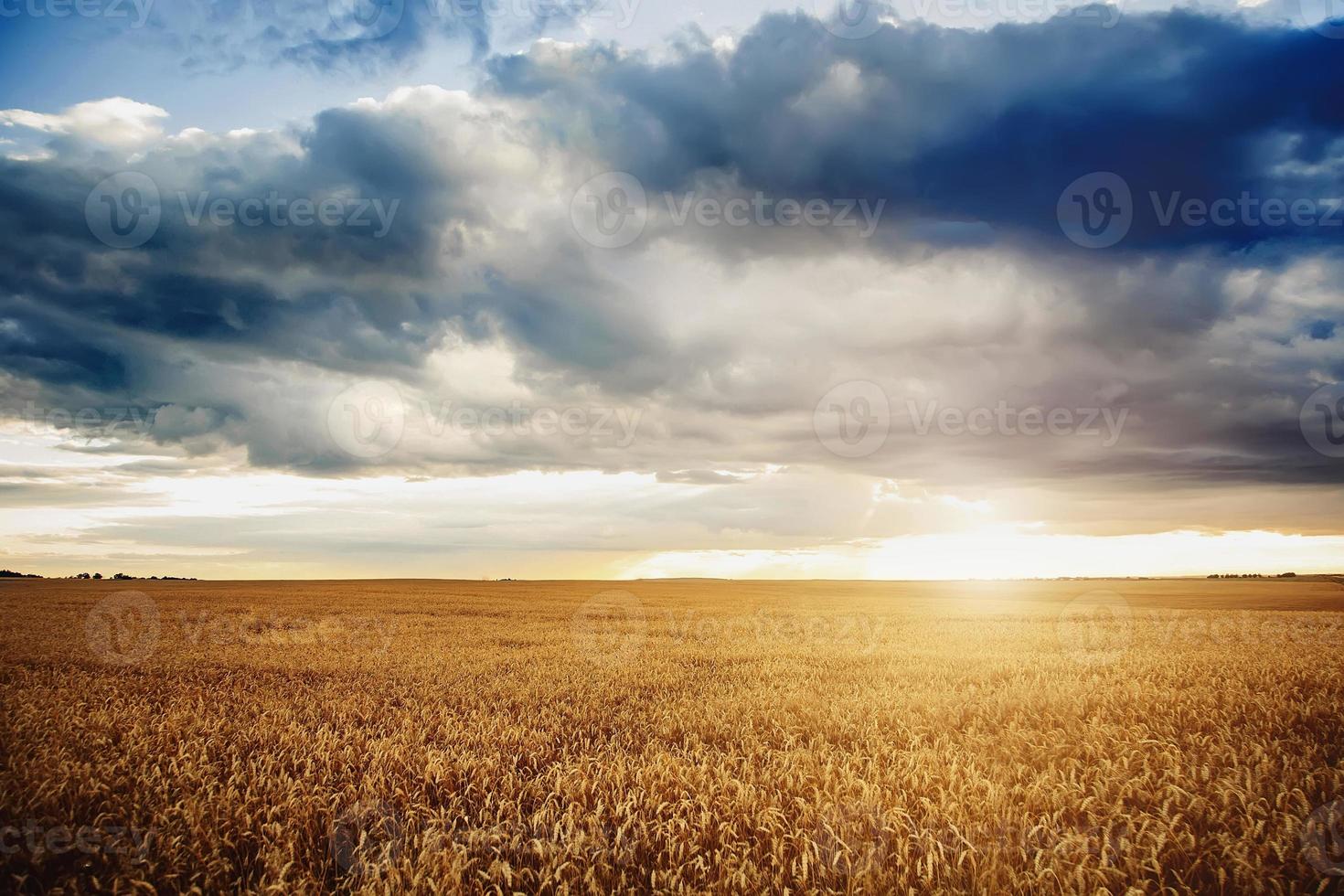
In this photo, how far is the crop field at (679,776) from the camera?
16.0 ft

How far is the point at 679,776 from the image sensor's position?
21.2ft

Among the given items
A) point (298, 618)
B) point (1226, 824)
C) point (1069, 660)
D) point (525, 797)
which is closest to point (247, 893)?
point (525, 797)

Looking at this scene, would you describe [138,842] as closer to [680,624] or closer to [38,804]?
[38,804]

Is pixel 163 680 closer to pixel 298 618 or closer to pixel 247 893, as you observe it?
pixel 247 893

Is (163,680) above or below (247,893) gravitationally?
below

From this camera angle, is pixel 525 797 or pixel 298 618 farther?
pixel 298 618

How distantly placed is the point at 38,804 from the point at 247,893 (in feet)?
11.7

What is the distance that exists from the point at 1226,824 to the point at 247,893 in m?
8.15

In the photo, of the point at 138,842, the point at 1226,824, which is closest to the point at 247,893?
the point at 138,842

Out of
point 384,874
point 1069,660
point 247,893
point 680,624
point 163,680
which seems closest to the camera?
point 247,893

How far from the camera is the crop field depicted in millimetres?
4871

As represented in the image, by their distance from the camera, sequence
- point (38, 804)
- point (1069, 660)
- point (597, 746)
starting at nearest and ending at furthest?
1. point (38, 804)
2. point (597, 746)
3. point (1069, 660)

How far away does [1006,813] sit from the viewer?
5598 millimetres

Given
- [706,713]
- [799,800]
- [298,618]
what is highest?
[799,800]
